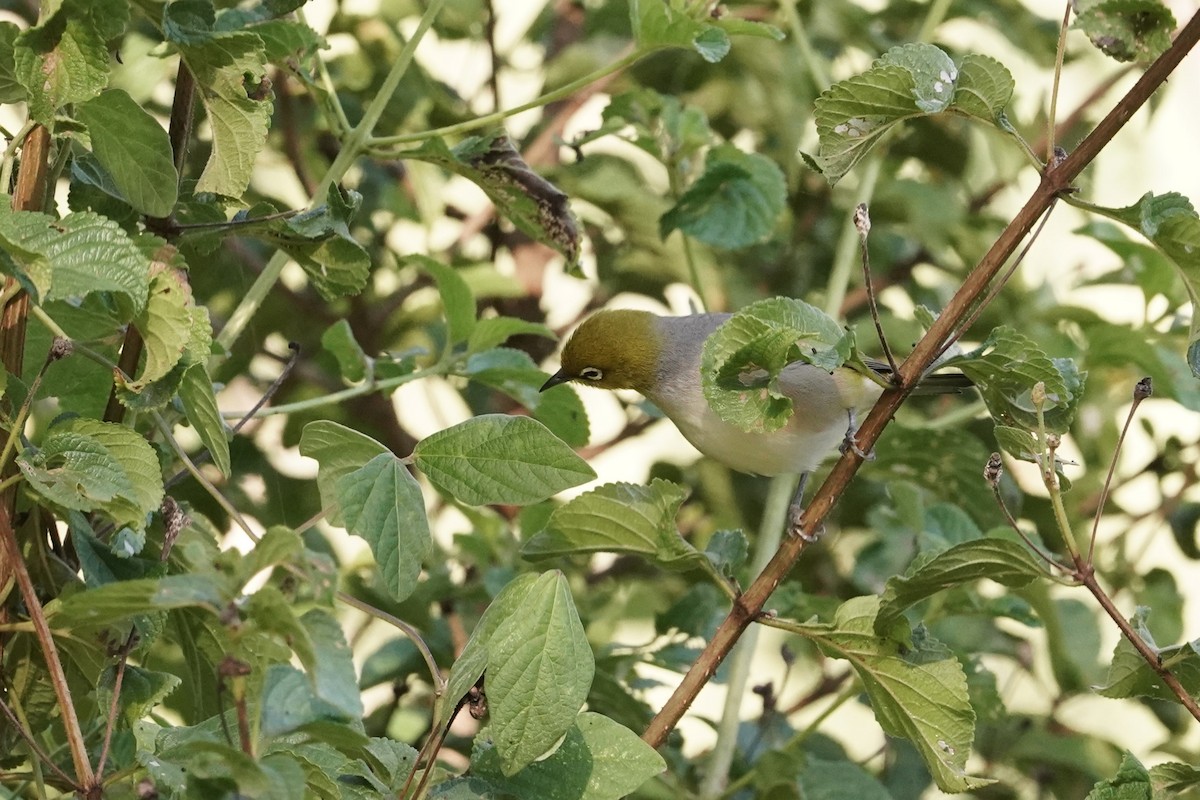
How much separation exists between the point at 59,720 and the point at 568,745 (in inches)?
25.3

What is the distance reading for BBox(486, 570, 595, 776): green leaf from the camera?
129 centimetres

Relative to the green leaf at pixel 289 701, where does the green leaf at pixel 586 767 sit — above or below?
above

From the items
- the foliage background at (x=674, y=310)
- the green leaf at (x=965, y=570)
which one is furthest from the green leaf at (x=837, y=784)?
the green leaf at (x=965, y=570)

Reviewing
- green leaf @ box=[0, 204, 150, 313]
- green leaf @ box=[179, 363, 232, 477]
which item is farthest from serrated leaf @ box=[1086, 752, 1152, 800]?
green leaf @ box=[0, 204, 150, 313]

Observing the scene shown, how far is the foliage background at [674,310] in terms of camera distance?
2113 mm

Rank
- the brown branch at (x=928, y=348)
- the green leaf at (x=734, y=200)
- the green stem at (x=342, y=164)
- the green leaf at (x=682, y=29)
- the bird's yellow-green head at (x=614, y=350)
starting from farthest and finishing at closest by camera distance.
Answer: the bird's yellow-green head at (x=614, y=350) → the green leaf at (x=734, y=200) → the green leaf at (x=682, y=29) → the green stem at (x=342, y=164) → the brown branch at (x=928, y=348)

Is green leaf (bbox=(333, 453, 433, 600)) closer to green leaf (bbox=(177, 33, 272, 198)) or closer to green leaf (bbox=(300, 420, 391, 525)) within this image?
green leaf (bbox=(300, 420, 391, 525))

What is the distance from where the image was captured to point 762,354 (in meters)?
1.38

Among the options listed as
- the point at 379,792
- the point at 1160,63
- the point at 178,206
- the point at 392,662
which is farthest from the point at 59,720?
the point at 1160,63

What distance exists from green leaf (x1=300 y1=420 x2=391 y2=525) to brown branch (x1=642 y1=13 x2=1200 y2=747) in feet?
1.36

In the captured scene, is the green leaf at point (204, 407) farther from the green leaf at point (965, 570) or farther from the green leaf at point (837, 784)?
the green leaf at point (837, 784)

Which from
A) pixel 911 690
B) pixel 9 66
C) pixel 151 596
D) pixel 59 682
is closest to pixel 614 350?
pixel 911 690

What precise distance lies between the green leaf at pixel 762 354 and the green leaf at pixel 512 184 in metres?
0.60

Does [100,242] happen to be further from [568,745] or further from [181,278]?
[568,745]
